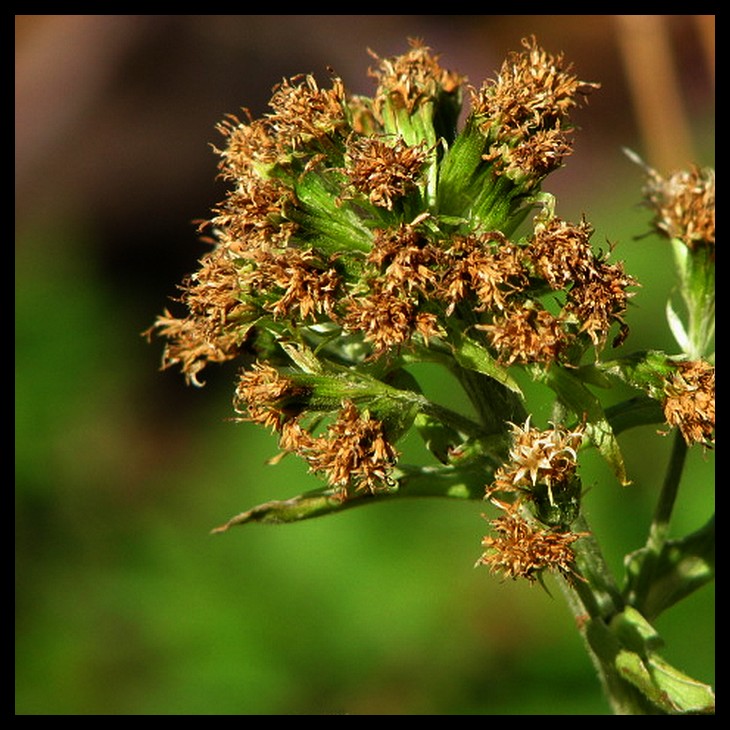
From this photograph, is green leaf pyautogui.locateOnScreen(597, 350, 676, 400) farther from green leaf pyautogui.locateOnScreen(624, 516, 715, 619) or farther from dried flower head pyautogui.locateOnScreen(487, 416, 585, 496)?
green leaf pyautogui.locateOnScreen(624, 516, 715, 619)

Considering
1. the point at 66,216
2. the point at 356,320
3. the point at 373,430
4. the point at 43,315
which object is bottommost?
the point at 373,430

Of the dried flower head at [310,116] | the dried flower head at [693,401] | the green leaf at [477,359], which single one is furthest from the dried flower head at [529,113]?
the dried flower head at [693,401]

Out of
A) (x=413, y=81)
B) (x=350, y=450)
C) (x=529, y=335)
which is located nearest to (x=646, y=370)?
(x=529, y=335)

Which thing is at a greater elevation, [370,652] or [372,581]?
[372,581]

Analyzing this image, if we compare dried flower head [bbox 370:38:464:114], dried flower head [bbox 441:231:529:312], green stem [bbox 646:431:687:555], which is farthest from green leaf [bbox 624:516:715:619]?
dried flower head [bbox 370:38:464:114]

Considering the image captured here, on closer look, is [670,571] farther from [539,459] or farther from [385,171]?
[385,171]

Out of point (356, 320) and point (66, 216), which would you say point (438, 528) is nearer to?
point (356, 320)
